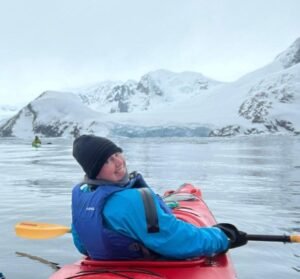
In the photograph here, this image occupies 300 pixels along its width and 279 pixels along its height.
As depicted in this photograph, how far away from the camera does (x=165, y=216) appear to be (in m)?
2.47

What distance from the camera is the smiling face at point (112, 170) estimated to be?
2520 millimetres

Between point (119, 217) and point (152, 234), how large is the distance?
0.64 feet

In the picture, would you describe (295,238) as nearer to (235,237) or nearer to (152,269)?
(235,237)

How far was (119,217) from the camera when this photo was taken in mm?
2404

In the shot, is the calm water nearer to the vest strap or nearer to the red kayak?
the red kayak

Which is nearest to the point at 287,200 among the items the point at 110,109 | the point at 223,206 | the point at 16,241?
the point at 223,206

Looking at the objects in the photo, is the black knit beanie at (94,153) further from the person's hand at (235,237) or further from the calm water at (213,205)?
the calm water at (213,205)

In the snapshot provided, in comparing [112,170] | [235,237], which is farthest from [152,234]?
[235,237]

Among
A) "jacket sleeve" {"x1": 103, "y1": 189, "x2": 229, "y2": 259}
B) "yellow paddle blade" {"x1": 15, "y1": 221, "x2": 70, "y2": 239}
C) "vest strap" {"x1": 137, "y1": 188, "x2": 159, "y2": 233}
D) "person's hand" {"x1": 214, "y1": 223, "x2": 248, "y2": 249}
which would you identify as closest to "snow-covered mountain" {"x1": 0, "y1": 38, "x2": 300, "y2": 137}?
"yellow paddle blade" {"x1": 15, "y1": 221, "x2": 70, "y2": 239}

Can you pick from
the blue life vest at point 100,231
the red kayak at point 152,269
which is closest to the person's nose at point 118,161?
the blue life vest at point 100,231

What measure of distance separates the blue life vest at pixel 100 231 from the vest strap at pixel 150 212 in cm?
11

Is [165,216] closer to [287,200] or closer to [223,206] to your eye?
[223,206]

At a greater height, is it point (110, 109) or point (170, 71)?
point (170, 71)

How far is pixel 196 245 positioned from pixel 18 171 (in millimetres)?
10577
